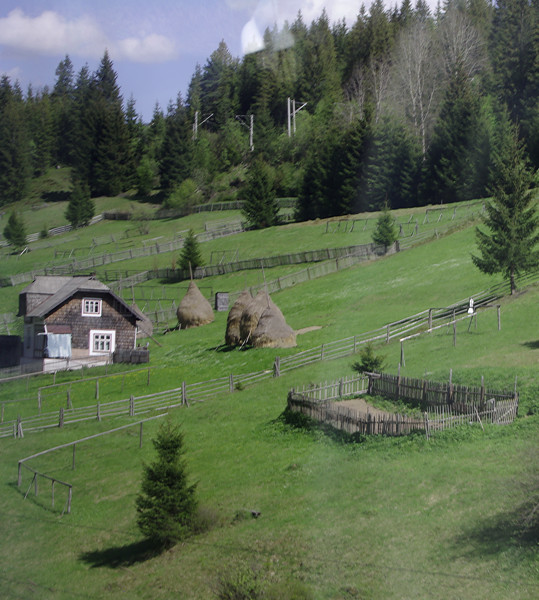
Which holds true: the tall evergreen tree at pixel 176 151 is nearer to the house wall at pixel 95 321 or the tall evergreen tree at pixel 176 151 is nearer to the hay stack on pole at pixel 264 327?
the house wall at pixel 95 321

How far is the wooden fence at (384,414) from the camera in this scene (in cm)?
2206

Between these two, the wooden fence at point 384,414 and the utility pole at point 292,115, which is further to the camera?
the utility pole at point 292,115

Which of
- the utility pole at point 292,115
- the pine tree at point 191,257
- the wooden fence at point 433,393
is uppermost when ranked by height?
the utility pole at point 292,115

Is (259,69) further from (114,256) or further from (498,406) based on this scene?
(498,406)

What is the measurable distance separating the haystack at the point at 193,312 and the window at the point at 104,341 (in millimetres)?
5775

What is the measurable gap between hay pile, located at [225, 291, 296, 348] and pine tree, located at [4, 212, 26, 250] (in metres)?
60.9

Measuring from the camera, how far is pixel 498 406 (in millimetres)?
22000

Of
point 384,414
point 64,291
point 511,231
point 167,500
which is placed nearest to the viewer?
point 167,500

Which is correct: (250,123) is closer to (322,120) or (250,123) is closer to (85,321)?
(322,120)

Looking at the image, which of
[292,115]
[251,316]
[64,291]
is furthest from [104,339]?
[292,115]

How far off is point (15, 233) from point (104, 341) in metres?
51.2

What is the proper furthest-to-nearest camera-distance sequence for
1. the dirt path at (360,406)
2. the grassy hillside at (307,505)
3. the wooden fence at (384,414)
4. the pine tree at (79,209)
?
the pine tree at (79,209)
the dirt path at (360,406)
the wooden fence at (384,414)
the grassy hillside at (307,505)

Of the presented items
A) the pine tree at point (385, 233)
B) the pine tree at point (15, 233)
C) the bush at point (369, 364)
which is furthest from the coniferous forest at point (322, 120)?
the bush at point (369, 364)

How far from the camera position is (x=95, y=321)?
53844mm
